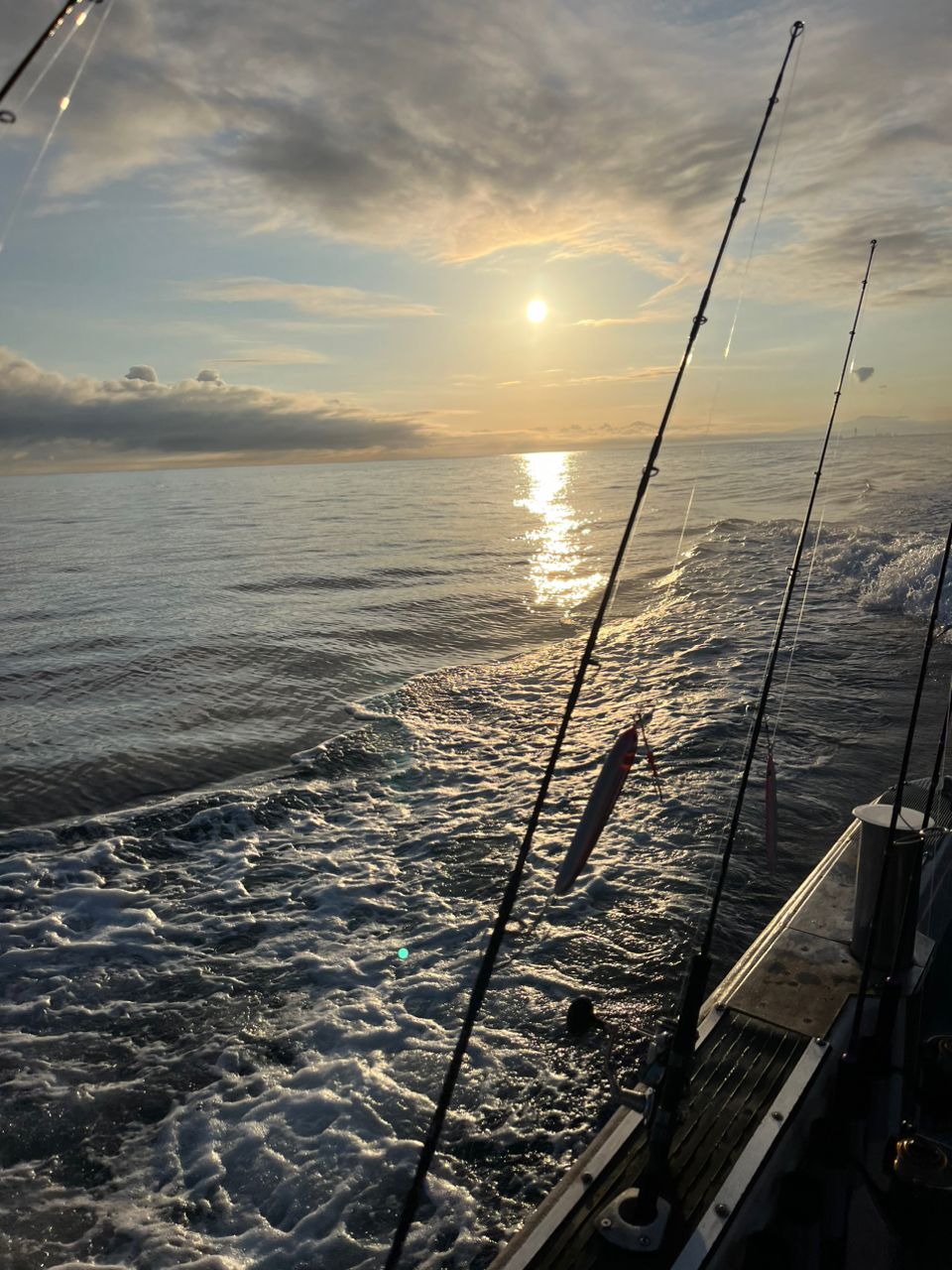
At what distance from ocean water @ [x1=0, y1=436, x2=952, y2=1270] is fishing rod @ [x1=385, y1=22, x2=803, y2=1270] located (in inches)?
49.5

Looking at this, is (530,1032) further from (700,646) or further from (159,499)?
(159,499)

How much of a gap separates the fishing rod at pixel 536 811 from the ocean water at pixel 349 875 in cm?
126

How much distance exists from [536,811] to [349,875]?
5.79m

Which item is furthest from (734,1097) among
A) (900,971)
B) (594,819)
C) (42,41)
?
(42,41)

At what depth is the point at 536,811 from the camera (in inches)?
150

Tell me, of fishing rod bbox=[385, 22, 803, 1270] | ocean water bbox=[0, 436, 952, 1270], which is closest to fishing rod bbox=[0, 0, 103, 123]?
fishing rod bbox=[385, 22, 803, 1270]

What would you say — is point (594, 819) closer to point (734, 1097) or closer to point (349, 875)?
point (734, 1097)

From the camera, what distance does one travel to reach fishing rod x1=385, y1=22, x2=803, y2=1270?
120 inches

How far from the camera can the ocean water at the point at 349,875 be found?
5.18m

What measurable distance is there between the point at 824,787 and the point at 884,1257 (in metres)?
7.24

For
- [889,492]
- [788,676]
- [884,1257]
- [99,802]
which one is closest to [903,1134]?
[884,1257]

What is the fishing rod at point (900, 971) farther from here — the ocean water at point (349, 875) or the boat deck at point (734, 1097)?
the ocean water at point (349, 875)

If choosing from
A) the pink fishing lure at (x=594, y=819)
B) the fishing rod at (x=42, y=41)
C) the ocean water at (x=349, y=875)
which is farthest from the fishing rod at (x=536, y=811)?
the fishing rod at (x=42, y=41)

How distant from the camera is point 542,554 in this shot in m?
33.2
